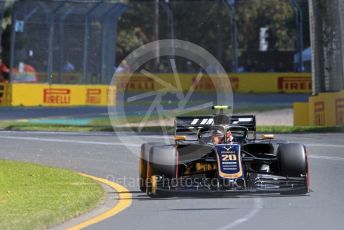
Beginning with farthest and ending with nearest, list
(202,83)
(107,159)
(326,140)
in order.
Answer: (202,83)
(326,140)
(107,159)

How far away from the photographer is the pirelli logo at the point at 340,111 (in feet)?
81.6

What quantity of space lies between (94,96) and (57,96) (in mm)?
1686

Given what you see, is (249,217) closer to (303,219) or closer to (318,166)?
(303,219)

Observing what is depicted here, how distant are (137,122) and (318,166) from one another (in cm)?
1252

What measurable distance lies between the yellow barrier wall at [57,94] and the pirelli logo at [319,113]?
1142cm

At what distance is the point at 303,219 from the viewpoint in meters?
9.81

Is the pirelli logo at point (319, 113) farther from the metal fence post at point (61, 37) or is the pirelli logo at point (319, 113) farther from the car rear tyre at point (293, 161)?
the car rear tyre at point (293, 161)

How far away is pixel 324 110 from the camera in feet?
84.6

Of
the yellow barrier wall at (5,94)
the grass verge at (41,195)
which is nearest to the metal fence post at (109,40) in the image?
the yellow barrier wall at (5,94)

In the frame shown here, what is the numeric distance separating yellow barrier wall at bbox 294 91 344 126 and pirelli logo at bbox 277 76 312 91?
56.6 feet

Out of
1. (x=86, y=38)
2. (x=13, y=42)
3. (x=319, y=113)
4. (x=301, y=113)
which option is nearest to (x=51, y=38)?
(x=13, y=42)

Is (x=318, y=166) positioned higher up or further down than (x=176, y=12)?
further down

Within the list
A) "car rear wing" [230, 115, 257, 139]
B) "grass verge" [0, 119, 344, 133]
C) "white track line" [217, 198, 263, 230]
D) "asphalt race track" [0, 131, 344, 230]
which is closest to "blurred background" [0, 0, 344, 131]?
"grass verge" [0, 119, 344, 133]

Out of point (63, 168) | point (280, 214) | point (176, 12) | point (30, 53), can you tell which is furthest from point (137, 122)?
point (176, 12)
